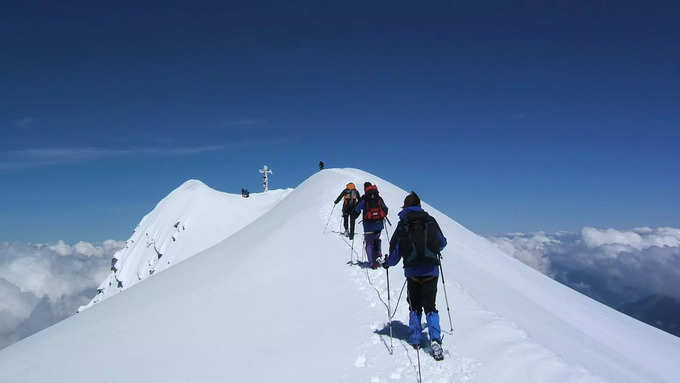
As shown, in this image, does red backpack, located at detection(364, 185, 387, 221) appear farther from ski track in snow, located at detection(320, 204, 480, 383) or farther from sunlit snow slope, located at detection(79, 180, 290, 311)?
sunlit snow slope, located at detection(79, 180, 290, 311)

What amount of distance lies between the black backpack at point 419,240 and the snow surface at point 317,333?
5.67 ft

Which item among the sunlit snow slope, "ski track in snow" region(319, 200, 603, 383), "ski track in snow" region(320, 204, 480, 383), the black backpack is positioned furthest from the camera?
the sunlit snow slope

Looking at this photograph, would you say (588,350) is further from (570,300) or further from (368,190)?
(570,300)

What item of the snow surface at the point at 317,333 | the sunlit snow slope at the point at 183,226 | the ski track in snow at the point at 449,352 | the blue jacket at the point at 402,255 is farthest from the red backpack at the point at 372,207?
the sunlit snow slope at the point at 183,226

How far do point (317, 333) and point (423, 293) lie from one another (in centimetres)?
280

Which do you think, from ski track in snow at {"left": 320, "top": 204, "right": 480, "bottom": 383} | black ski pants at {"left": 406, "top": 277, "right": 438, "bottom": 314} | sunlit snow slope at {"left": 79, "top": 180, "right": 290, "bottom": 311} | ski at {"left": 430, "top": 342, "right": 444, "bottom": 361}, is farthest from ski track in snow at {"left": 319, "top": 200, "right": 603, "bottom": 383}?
sunlit snow slope at {"left": 79, "top": 180, "right": 290, "bottom": 311}

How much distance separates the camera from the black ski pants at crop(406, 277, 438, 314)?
6.58 metres

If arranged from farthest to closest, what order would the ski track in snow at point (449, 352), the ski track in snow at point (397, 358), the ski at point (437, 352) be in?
the ski at point (437, 352) < the ski track in snow at point (397, 358) < the ski track in snow at point (449, 352)

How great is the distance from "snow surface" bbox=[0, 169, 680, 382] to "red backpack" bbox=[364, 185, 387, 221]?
5.83 feet

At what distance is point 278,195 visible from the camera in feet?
217

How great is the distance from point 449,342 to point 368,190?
6.37 meters

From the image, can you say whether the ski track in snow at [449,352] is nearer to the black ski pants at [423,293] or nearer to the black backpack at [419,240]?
the black ski pants at [423,293]

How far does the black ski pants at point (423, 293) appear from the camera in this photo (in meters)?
6.58

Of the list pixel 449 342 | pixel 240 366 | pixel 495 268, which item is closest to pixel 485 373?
pixel 449 342
